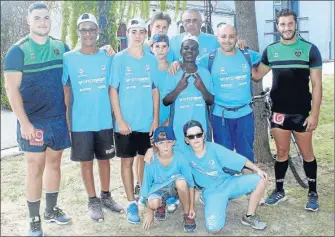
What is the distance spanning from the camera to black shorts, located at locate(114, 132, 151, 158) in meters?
5.05

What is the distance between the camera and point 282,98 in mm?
5258

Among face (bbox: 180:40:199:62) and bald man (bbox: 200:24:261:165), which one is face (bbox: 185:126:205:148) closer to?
bald man (bbox: 200:24:261:165)

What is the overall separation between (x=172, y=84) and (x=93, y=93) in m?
0.87

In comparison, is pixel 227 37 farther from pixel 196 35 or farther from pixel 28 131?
pixel 28 131

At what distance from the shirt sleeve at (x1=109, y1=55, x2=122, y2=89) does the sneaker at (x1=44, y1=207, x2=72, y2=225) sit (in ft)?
5.04

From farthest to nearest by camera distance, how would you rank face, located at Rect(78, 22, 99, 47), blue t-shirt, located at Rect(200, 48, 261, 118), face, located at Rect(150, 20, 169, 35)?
face, located at Rect(150, 20, 169, 35)
blue t-shirt, located at Rect(200, 48, 261, 118)
face, located at Rect(78, 22, 99, 47)

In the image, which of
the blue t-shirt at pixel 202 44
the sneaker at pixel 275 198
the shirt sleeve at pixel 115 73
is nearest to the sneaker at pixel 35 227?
the shirt sleeve at pixel 115 73

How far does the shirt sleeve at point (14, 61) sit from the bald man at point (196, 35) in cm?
199

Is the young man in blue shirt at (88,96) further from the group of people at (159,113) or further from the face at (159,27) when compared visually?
the face at (159,27)

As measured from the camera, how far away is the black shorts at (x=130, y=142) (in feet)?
16.6

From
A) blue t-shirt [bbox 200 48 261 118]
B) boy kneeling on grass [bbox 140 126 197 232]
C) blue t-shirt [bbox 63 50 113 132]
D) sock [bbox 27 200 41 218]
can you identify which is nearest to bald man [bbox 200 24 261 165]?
blue t-shirt [bbox 200 48 261 118]

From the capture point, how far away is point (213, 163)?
501cm

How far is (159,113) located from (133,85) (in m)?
0.54

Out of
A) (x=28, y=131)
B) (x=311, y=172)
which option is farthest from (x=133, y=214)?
(x=311, y=172)
